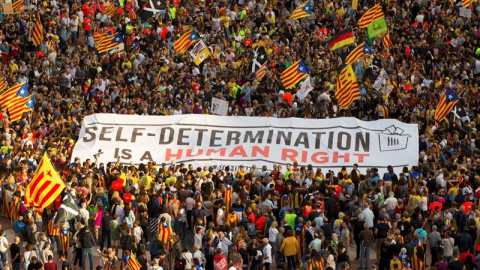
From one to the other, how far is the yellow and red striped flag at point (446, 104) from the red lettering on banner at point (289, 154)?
4587 millimetres

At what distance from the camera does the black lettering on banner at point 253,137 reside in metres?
38.3

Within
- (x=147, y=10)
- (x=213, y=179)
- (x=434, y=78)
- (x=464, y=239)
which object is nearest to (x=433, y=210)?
(x=464, y=239)

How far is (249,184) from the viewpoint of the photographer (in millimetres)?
33531

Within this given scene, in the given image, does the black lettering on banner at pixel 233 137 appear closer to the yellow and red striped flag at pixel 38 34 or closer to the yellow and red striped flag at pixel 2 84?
the yellow and red striped flag at pixel 2 84

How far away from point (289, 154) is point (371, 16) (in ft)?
29.3

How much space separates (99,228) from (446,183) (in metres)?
9.30

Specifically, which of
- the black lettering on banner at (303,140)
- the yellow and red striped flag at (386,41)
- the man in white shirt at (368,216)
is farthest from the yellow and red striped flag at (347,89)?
the man in white shirt at (368,216)

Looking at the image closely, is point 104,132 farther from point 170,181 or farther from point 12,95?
point 170,181

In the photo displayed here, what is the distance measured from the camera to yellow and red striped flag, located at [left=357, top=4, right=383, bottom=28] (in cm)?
4441

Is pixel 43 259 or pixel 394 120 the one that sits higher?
pixel 394 120

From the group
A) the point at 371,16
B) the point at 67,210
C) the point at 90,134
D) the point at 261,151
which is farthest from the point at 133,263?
the point at 371,16

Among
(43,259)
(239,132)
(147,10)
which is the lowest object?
(43,259)

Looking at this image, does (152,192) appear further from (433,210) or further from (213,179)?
(433,210)

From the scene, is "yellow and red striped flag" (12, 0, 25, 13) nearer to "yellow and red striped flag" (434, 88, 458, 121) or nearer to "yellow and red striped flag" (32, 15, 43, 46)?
"yellow and red striped flag" (32, 15, 43, 46)
